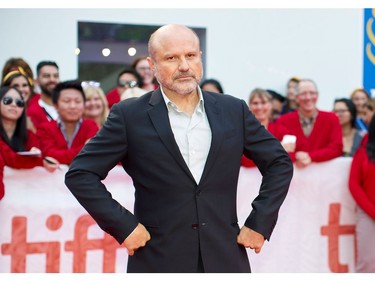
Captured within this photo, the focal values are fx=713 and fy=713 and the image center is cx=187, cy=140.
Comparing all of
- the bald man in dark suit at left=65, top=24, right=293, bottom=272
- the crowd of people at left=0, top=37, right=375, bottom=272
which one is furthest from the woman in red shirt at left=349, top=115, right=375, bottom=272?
the bald man in dark suit at left=65, top=24, right=293, bottom=272

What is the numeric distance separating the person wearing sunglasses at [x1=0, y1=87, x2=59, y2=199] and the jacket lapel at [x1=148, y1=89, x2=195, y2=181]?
2.13m

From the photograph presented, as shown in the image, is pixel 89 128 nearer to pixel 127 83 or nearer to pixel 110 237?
pixel 110 237

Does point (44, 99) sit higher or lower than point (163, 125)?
higher

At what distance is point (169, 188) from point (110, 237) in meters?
2.40

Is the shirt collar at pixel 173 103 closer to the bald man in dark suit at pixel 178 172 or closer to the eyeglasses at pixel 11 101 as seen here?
the bald man in dark suit at pixel 178 172

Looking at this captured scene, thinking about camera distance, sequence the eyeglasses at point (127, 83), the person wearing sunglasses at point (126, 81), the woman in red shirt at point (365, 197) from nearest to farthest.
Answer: the woman in red shirt at point (365, 197), the eyeglasses at point (127, 83), the person wearing sunglasses at point (126, 81)

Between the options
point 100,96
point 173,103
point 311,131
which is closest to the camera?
point 173,103

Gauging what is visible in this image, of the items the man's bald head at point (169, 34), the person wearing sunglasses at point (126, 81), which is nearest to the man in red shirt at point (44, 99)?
the person wearing sunglasses at point (126, 81)

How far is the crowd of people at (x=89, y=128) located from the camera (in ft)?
17.6

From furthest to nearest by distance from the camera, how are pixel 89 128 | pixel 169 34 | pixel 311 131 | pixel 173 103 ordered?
pixel 311 131
pixel 89 128
pixel 173 103
pixel 169 34

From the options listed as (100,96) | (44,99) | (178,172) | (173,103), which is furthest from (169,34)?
(44,99)

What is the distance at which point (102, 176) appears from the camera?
310 centimetres

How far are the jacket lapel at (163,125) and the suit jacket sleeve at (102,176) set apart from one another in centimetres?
14

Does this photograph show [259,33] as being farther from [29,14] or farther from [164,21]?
[29,14]
